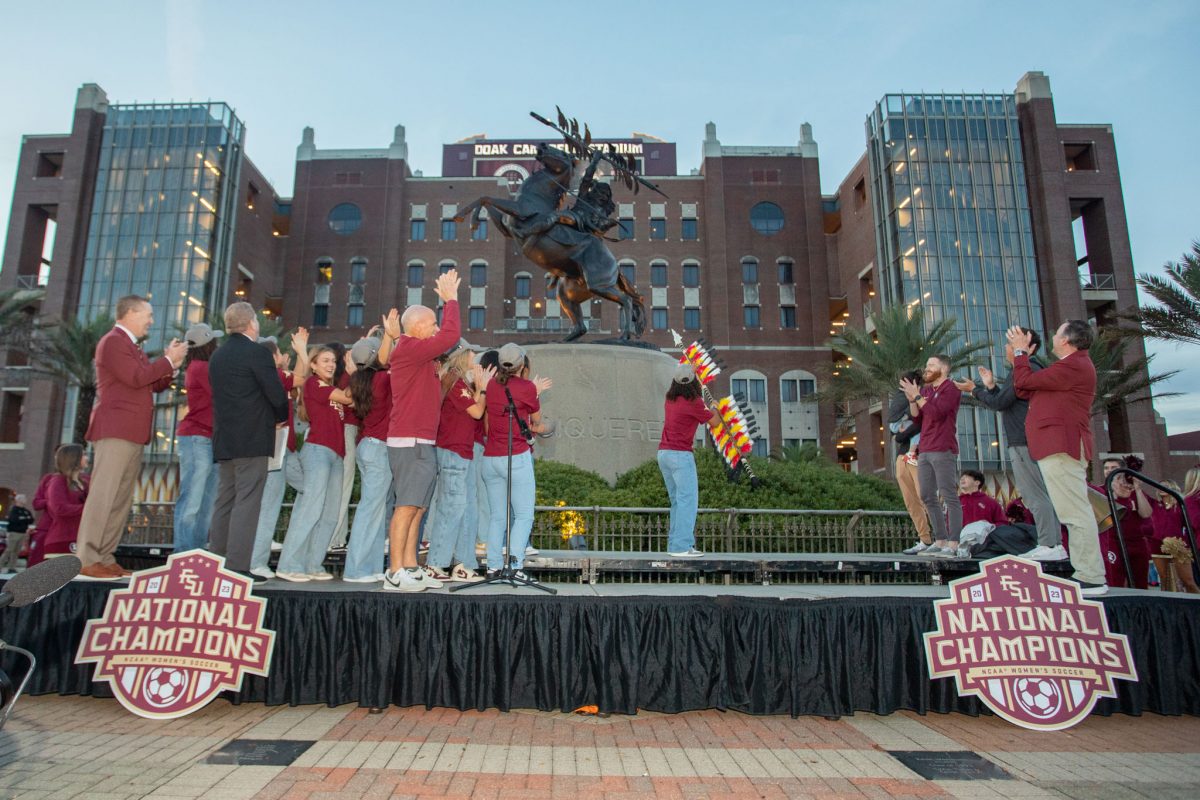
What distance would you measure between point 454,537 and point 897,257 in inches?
1571

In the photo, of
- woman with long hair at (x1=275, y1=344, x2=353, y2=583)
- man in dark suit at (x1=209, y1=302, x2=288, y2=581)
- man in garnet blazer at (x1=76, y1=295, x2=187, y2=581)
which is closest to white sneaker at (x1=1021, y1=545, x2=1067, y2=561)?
woman with long hair at (x1=275, y1=344, x2=353, y2=583)

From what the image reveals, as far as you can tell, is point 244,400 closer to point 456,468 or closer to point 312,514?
point 312,514

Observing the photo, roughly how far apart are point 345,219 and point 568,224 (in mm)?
39020

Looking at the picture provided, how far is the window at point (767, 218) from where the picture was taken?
46.9 meters

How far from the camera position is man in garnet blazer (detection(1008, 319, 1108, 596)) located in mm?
5207

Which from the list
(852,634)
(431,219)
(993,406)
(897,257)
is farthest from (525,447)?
(431,219)

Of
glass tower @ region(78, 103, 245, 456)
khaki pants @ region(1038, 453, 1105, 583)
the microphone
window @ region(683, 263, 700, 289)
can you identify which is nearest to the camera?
the microphone

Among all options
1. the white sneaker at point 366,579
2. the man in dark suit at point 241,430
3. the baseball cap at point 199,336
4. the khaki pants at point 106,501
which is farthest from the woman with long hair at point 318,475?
the khaki pants at point 106,501

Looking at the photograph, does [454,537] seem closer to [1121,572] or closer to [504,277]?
[1121,572]

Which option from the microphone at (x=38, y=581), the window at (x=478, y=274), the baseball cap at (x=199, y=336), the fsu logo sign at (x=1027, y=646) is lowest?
the fsu logo sign at (x=1027, y=646)

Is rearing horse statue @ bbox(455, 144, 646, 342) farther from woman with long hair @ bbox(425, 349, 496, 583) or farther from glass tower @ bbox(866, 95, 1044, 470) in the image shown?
glass tower @ bbox(866, 95, 1044, 470)

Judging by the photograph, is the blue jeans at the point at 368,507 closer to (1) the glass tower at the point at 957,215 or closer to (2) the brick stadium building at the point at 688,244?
(2) the brick stadium building at the point at 688,244

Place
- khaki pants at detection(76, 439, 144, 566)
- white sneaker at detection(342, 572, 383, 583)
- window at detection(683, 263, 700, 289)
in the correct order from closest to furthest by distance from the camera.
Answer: khaki pants at detection(76, 439, 144, 566), white sneaker at detection(342, 572, 383, 583), window at detection(683, 263, 700, 289)

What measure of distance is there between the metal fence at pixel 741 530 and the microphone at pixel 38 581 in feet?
21.4
